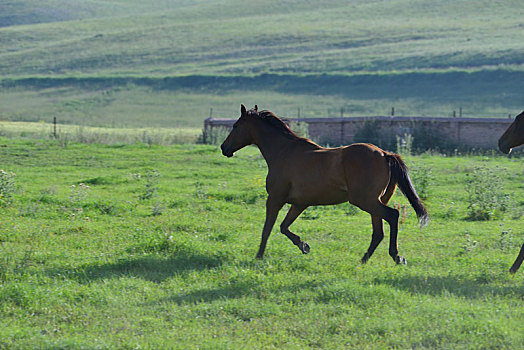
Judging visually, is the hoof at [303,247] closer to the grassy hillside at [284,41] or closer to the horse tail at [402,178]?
the horse tail at [402,178]

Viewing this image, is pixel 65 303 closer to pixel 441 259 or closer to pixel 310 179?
pixel 310 179

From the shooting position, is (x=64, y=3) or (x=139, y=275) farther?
(x=64, y=3)

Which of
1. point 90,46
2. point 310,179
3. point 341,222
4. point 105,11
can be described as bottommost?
point 341,222

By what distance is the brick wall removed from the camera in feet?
88.1

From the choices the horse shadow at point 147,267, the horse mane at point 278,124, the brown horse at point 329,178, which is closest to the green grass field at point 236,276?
the horse shadow at point 147,267

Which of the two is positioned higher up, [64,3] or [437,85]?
[64,3]

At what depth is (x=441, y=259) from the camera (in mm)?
9344

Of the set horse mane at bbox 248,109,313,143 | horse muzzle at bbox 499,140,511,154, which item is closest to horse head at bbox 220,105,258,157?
horse mane at bbox 248,109,313,143

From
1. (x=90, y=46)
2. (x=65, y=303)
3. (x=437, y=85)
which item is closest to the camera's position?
Result: (x=65, y=303)

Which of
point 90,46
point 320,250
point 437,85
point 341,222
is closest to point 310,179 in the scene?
point 320,250

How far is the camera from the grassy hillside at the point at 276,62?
5084cm

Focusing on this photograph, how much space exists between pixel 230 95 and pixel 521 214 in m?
45.1

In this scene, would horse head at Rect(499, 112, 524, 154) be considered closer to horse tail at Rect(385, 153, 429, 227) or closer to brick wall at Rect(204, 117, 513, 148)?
horse tail at Rect(385, 153, 429, 227)

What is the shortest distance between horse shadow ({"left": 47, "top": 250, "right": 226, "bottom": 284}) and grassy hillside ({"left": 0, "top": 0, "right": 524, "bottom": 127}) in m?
36.9
